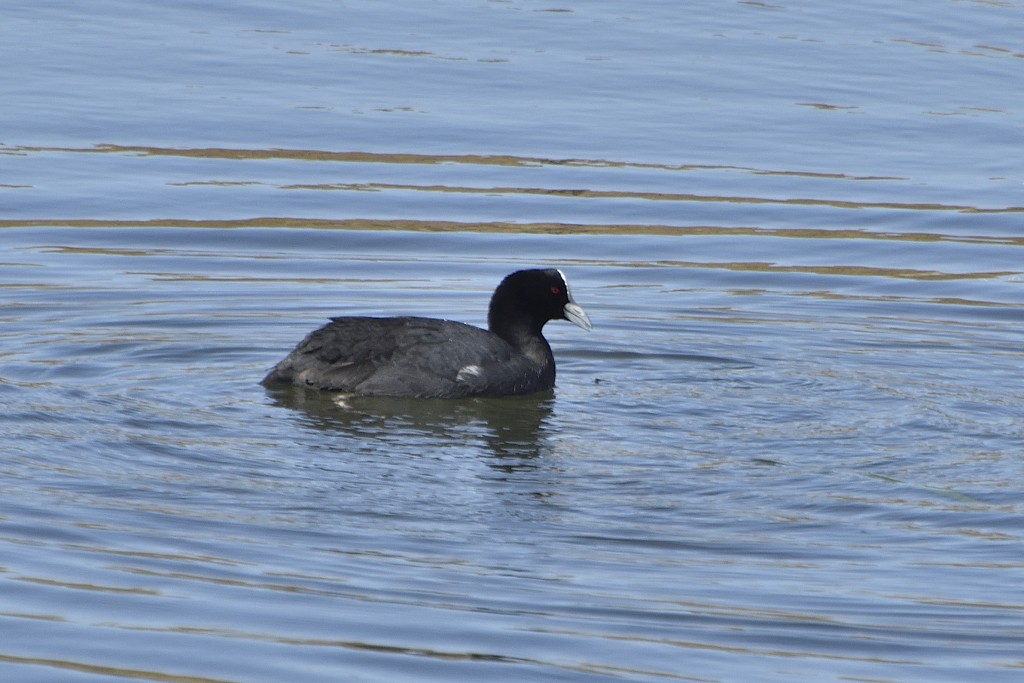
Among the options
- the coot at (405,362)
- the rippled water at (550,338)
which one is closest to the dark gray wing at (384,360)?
the coot at (405,362)

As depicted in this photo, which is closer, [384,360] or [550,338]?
[384,360]

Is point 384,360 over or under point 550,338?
over

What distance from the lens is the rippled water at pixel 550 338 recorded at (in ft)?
22.2

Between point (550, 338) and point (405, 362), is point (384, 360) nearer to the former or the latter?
point (405, 362)

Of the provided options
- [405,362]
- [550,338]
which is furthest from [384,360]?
A: [550,338]

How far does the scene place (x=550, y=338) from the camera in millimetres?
13328

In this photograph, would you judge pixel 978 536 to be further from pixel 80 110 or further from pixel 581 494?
pixel 80 110

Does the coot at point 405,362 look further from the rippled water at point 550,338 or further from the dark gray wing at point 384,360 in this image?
the rippled water at point 550,338

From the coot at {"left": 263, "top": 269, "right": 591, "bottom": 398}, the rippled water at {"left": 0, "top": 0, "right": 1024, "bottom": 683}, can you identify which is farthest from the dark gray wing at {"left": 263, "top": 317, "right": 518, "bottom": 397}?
the rippled water at {"left": 0, "top": 0, "right": 1024, "bottom": 683}

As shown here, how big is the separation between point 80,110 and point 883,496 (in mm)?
13476

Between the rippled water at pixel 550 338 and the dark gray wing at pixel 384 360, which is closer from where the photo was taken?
the rippled water at pixel 550 338

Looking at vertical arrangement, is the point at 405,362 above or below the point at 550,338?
above

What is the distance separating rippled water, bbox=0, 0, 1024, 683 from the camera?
267 inches

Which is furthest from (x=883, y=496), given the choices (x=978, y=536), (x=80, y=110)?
(x=80, y=110)
